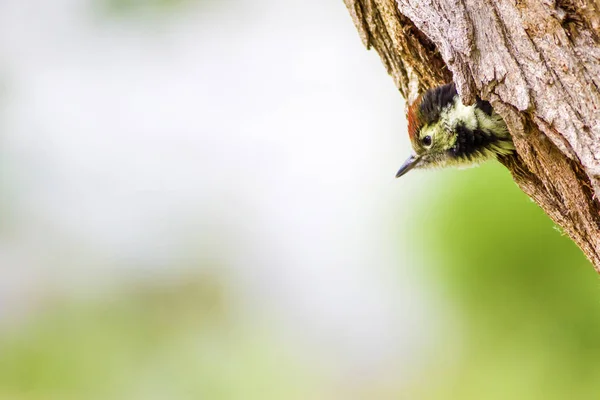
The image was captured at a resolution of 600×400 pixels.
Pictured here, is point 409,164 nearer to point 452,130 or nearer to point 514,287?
point 452,130

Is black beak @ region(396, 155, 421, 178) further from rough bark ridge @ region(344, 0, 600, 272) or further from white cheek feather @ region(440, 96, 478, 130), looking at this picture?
rough bark ridge @ region(344, 0, 600, 272)

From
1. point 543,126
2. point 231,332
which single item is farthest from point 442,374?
point 543,126

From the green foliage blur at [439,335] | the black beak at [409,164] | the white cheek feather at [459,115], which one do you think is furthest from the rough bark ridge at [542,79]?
the green foliage blur at [439,335]

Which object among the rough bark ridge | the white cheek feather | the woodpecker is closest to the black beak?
the woodpecker

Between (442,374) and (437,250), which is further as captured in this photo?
(442,374)

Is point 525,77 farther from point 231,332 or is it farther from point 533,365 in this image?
point 231,332

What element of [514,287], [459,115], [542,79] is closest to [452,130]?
[459,115]
